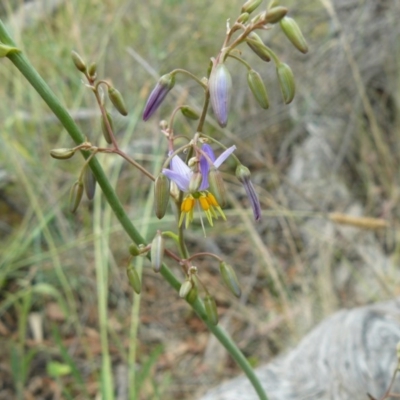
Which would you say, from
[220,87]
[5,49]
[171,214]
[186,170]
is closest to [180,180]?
[186,170]

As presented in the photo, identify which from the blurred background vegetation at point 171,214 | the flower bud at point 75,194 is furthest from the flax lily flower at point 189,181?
the blurred background vegetation at point 171,214

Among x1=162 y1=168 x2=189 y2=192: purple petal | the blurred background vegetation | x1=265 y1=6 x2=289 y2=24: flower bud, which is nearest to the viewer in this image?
x1=265 y1=6 x2=289 y2=24: flower bud

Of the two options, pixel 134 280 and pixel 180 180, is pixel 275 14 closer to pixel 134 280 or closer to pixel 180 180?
pixel 180 180

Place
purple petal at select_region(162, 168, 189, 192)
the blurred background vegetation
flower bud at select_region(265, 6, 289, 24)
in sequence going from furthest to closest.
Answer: the blurred background vegetation → purple petal at select_region(162, 168, 189, 192) → flower bud at select_region(265, 6, 289, 24)

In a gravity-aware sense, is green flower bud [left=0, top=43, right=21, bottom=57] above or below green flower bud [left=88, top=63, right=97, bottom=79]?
above

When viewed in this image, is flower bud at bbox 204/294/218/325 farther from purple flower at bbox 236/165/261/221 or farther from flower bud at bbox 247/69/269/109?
flower bud at bbox 247/69/269/109

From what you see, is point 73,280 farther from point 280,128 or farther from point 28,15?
point 28,15

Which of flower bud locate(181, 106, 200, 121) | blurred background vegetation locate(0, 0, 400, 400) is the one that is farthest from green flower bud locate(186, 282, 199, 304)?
blurred background vegetation locate(0, 0, 400, 400)
